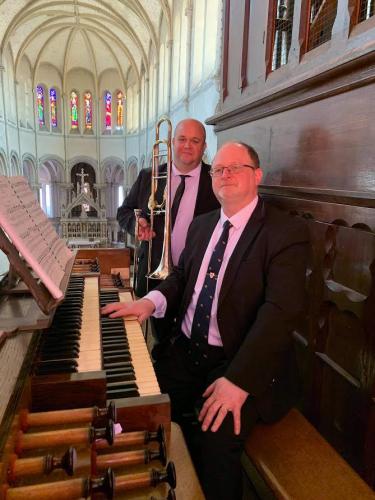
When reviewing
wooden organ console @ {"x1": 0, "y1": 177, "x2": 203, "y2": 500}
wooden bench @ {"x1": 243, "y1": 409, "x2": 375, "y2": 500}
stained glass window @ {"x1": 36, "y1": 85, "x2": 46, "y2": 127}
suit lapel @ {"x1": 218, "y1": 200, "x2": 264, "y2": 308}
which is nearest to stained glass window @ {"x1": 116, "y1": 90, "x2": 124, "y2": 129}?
stained glass window @ {"x1": 36, "y1": 85, "x2": 46, "y2": 127}

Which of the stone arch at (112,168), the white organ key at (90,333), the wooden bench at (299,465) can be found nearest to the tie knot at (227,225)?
the white organ key at (90,333)

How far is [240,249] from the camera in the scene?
1777 millimetres

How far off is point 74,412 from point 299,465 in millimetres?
836

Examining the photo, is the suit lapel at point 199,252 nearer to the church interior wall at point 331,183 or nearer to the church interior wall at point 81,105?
the church interior wall at point 331,183

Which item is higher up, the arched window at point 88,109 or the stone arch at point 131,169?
the arched window at point 88,109

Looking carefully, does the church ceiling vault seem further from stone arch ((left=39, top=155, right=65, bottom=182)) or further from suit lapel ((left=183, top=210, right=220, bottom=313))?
suit lapel ((left=183, top=210, right=220, bottom=313))

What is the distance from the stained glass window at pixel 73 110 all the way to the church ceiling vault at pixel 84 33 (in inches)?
41.3

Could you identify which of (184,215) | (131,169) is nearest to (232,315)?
(184,215)

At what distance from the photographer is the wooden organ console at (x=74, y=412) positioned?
94 centimetres

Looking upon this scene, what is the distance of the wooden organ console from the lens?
3.09 feet

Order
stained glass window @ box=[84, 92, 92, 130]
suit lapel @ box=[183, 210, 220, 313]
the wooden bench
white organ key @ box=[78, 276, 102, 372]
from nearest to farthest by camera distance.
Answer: the wooden bench → white organ key @ box=[78, 276, 102, 372] → suit lapel @ box=[183, 210, 220, 313] → stained glass window @ box=[84, 92, 92, 130]

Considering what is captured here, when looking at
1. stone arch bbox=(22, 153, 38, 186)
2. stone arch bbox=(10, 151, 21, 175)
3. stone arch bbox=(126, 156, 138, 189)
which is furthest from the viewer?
stone arch bbox=(126, 156, 138, 189)

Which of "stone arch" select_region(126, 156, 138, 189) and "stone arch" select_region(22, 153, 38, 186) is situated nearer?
"stone arch" select_region(22, 153, 38, 186)

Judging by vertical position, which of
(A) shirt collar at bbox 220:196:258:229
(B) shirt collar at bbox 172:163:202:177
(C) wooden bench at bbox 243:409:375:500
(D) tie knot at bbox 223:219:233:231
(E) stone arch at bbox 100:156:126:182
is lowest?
(C) wooden bench at bbox 243:409:375:500
